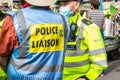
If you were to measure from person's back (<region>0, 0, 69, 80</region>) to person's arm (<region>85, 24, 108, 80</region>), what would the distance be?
0.54m

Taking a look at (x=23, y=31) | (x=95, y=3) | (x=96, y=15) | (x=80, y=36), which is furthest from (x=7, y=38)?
(x=95, y=3)

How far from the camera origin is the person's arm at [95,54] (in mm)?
4066

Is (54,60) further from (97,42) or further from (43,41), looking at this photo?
(97,42)

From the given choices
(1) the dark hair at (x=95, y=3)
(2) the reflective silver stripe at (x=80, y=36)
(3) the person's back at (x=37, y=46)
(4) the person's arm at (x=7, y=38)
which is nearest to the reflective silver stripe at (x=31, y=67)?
(3) the person's back at (x=37, y=46)

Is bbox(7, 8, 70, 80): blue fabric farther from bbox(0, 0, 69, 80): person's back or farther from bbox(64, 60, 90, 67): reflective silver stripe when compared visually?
bbox(64, 60, 90, 67): reflective silver stripe

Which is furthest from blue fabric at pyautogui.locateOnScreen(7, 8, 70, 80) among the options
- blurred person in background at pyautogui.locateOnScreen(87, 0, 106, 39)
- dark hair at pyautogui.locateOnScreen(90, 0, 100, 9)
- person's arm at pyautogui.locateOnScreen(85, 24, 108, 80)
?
dark hair at pyautogui.locateOnScreen(90, 0, 100, 9)

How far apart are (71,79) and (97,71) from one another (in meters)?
0.36

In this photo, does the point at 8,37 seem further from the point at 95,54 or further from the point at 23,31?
the point at 95,54

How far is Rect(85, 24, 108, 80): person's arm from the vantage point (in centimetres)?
407

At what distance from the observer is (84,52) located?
4234mm

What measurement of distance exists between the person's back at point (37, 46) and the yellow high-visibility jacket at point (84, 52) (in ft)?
1.80

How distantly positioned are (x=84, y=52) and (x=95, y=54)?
0.56 ft

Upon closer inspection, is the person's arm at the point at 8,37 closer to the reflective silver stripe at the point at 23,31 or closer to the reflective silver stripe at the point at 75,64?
the reflective silver stripe at the point at 23,31

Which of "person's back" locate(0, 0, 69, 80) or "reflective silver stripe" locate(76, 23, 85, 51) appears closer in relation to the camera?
"person's back" locate(0, 0, 69, 80)
